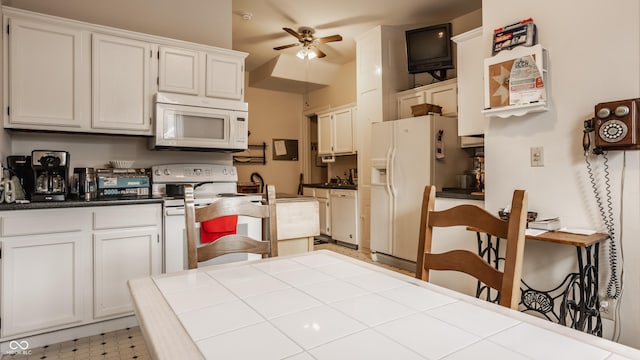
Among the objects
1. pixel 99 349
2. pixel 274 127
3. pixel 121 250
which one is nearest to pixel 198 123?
pixel 121 250

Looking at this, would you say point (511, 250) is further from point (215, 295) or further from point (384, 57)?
point (384, 57)

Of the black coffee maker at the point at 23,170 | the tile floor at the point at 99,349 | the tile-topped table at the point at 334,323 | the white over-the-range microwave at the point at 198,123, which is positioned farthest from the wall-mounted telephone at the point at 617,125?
the black coffee maker at the point at 23,170

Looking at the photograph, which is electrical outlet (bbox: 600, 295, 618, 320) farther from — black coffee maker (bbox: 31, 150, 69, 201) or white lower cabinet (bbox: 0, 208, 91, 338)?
black coffee maker (bbox: 31, 150, 69, 201)

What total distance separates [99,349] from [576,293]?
288cm

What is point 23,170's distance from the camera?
253cm

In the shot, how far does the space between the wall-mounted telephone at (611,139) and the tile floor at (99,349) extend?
270cm

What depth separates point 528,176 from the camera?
2.31 meters

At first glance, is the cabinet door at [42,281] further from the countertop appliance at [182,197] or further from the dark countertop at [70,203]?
the countertop appliance at [182,197]

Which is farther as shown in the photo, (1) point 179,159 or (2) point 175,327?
(1) point 179,159

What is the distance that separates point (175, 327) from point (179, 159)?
2756mm

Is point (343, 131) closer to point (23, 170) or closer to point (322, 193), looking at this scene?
point (322, 193)

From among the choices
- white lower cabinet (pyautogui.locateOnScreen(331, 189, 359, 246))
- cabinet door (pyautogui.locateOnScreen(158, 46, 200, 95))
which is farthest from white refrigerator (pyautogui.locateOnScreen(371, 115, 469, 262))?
cabinet door (pyautogui.locateOnScreen(158, 46, 200, 95))

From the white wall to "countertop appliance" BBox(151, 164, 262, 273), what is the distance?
1903 mm

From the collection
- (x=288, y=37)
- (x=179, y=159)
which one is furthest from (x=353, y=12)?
(x=179, y=159)
